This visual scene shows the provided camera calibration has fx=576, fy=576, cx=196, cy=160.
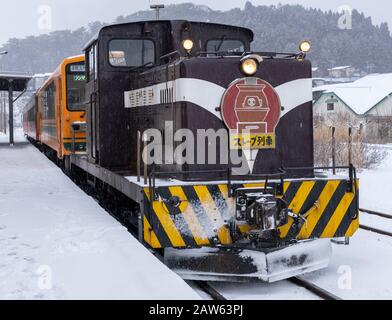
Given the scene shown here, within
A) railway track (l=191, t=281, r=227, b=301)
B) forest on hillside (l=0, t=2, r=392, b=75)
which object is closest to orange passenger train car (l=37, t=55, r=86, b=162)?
railway track (l=191, t=281, r=227, b=301)

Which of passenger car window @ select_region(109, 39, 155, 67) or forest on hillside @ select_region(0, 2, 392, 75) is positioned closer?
passenger car window @ select_region(109, 39, 155, 67)

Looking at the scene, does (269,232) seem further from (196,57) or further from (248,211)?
(196,57)

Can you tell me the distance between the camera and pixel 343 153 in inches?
737

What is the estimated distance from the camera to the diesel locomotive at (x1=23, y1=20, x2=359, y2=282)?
5.55 meters

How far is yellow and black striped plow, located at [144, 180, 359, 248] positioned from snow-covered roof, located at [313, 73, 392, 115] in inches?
1747

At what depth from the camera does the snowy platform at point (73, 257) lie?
4.34 meters

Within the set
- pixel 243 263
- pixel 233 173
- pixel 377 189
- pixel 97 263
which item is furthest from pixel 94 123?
pixel 377 189

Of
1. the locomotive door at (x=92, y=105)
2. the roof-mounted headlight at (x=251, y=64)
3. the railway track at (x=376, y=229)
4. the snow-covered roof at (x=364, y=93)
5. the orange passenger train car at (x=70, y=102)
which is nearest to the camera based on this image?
the roof-mounted headlight at (x=251, y=64)

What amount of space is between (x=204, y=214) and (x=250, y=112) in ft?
3.87

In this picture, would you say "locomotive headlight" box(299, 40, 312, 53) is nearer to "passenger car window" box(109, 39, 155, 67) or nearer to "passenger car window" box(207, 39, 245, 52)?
"passenger car window" box(207, 39, 245, 52)

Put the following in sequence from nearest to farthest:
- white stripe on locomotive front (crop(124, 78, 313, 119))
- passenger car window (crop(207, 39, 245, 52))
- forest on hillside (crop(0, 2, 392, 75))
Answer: white stripe on locomotive front (crop(124, 78, 313, 119))
passenger car window (crop(207, 39, 245, 52))
forest on hillside (crop(0, 2, 392, 75))

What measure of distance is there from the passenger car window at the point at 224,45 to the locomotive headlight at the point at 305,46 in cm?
121

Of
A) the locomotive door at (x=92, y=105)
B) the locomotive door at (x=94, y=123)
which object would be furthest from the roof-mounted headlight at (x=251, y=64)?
the locomotive door at (x=94, y=123)

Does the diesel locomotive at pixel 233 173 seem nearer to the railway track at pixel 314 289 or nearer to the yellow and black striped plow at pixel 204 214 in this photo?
the yellow and black striped plow at pixel 204 214
